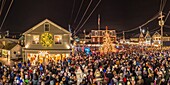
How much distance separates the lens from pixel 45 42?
A: 34.7m

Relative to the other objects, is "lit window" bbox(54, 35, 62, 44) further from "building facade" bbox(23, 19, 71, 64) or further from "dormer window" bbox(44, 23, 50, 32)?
"dormer window" bbox(44, 23, 50, 32)

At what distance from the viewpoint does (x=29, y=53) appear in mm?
34938

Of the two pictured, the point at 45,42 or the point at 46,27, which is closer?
the point at 45,42

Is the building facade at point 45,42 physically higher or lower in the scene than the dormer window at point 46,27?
lower

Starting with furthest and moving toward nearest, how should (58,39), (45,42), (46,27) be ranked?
(58,39)
(46,27)
(45,42)

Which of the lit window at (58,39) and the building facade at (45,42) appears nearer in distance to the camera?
the building facade at (45,42)

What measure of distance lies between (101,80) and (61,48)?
22.3 m

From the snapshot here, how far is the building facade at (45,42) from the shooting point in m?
34.8

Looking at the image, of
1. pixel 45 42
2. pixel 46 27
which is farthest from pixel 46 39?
pixel 46 27

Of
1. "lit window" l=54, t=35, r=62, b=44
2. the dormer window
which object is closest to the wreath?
the dormer window

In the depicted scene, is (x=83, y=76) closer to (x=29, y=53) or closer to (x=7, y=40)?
(x=29, y=53)

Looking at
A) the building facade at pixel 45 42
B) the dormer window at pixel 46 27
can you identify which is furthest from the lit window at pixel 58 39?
the dormer window at pixel 46 27

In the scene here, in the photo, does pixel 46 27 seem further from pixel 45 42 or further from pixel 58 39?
pixel 58 39

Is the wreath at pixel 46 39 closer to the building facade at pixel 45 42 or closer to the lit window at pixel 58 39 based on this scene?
the building facade at pixel 45 42
